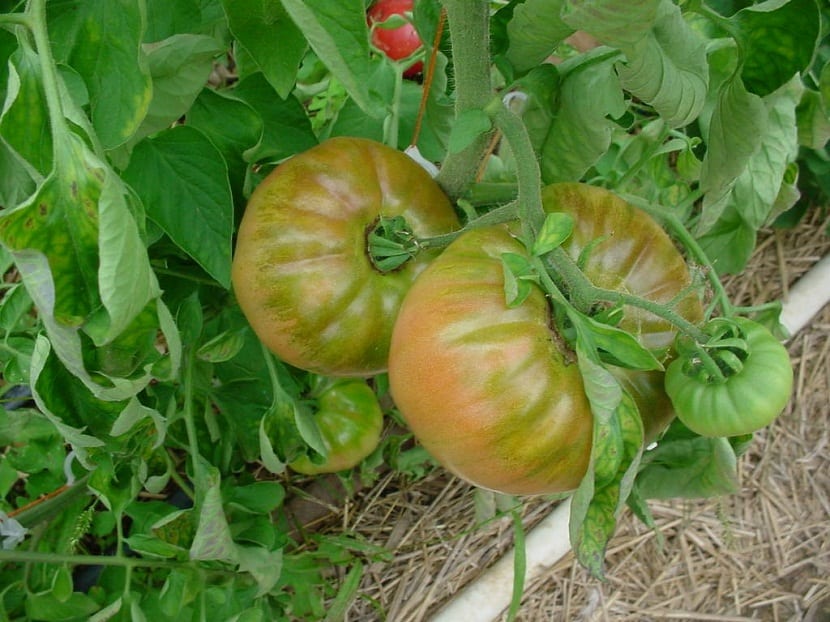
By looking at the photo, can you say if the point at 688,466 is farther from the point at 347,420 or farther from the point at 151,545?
the point at 151,545

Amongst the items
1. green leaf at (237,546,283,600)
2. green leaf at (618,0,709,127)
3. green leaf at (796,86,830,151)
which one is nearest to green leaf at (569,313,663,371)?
green leaf at (618,0,709,127)

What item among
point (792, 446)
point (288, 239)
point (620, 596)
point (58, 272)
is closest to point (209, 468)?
point (288, 239)

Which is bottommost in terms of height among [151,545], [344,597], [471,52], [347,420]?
[344,597]

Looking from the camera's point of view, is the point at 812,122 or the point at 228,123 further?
the point at 812,122

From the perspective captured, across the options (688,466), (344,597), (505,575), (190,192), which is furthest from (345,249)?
(505,575)

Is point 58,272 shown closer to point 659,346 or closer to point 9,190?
point 9,190

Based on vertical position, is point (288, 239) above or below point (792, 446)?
above

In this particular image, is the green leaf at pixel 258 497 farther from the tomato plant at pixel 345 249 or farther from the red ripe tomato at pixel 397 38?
the red ripe tomato at pixel 397 38
